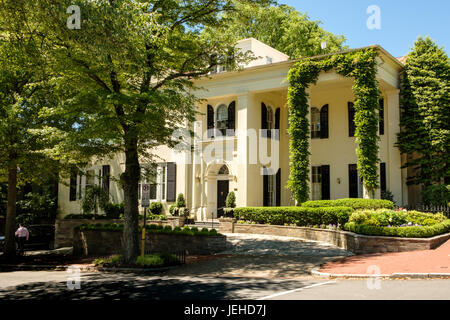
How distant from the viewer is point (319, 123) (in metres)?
25.5

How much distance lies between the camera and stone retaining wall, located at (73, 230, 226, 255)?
15953mm

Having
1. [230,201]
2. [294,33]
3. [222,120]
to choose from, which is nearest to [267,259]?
[230,201]

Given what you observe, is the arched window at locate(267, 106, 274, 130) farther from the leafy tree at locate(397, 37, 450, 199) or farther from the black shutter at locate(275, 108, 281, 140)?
the leafy tree at locate(397, 37, 450, 199)

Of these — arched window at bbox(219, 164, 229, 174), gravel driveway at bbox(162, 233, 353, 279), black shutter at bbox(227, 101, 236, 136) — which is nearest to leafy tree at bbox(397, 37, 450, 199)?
gravel driveway at bbox(162, 233, 353, 279)

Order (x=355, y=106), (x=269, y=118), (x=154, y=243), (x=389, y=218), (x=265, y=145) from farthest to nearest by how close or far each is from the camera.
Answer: (x=269, y=118) < (x=265, y=145) < (x=355, y=106) < (x=154, y=243) < (x=389, y=218)

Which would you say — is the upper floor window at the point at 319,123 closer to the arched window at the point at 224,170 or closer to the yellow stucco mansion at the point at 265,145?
the yellow stucco mansion at the point at 265,145

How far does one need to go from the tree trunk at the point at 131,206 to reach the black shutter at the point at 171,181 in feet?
39.1

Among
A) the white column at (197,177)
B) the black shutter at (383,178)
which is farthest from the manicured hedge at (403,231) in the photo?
the white column at (197,177)

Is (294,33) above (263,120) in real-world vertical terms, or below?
above

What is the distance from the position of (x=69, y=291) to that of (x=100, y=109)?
227 inches

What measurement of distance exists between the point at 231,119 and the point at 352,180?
8120mm

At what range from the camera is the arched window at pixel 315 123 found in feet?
83.7

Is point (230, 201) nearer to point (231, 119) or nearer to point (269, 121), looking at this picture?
point (231, 119)

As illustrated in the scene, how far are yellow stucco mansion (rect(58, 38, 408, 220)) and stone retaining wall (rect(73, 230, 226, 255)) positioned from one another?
5.96 meters
